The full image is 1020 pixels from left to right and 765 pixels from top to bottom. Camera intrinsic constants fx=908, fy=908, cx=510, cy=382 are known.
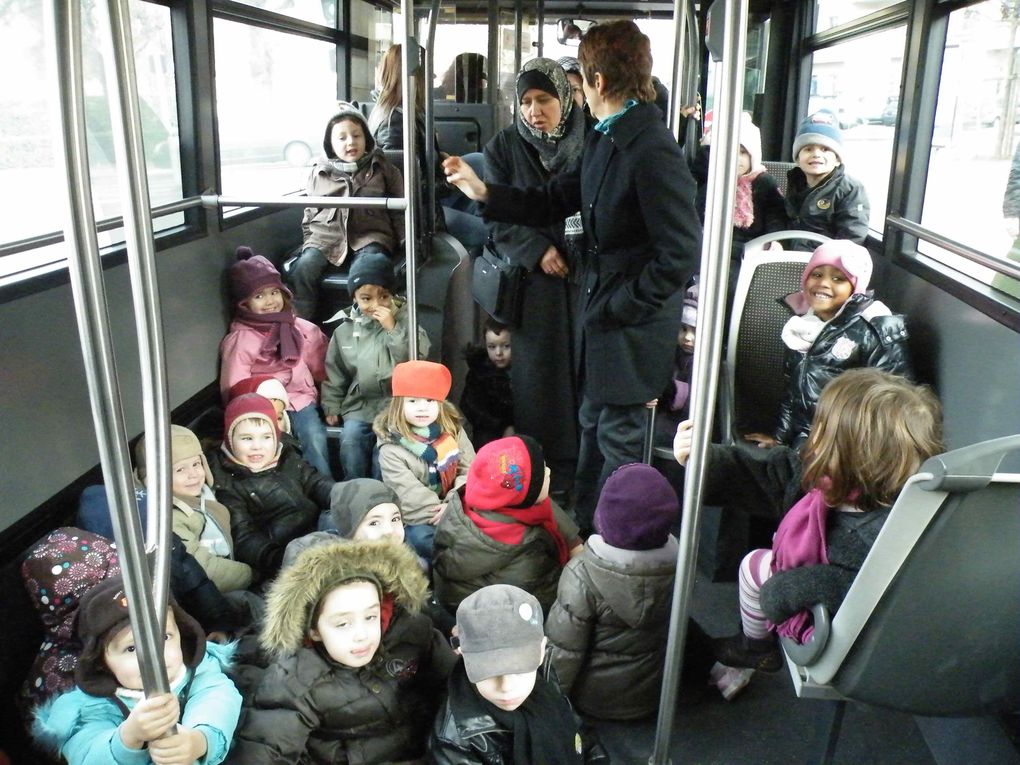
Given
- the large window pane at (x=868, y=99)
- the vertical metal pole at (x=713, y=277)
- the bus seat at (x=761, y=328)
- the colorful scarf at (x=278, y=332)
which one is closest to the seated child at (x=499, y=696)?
the vertical metal pole at (x=713, y=277)

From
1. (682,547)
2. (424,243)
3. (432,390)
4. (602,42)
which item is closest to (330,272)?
(424,243)

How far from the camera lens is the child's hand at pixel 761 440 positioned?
2809mm

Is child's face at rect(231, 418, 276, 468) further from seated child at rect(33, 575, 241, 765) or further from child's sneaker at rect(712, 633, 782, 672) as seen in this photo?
child's sneaker at rect(712, 633, 782, 672)

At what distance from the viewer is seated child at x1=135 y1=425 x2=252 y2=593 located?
236 cm

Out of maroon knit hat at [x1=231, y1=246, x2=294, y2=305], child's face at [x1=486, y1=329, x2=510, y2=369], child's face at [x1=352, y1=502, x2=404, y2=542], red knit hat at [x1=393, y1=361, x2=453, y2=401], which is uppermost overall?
maroon knit hat at [x1=231, y1=246, x2=294, y2=305]

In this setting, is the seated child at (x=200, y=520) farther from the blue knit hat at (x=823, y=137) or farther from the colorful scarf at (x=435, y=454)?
the blue knit hat at (x=823, y=137)

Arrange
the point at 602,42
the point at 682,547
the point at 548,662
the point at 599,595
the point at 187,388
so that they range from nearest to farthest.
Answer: the point at 682,547 → the point at 548,662 → the point at 599,595 → the point at 602,42 → the point at 187,388

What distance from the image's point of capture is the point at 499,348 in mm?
3545

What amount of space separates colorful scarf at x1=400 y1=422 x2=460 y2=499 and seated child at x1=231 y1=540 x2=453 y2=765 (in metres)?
0.95

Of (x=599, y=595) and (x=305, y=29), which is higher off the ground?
(x=305, y=29)

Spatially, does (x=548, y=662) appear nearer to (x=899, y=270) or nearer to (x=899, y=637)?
(x=899, y=637)

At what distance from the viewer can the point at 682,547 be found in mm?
1379

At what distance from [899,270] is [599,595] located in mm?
1973

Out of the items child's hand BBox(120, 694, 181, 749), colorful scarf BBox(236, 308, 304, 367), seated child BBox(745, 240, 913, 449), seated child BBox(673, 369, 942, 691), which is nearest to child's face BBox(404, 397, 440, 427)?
colorful scarf BBox(236, 308, 304, 367)
